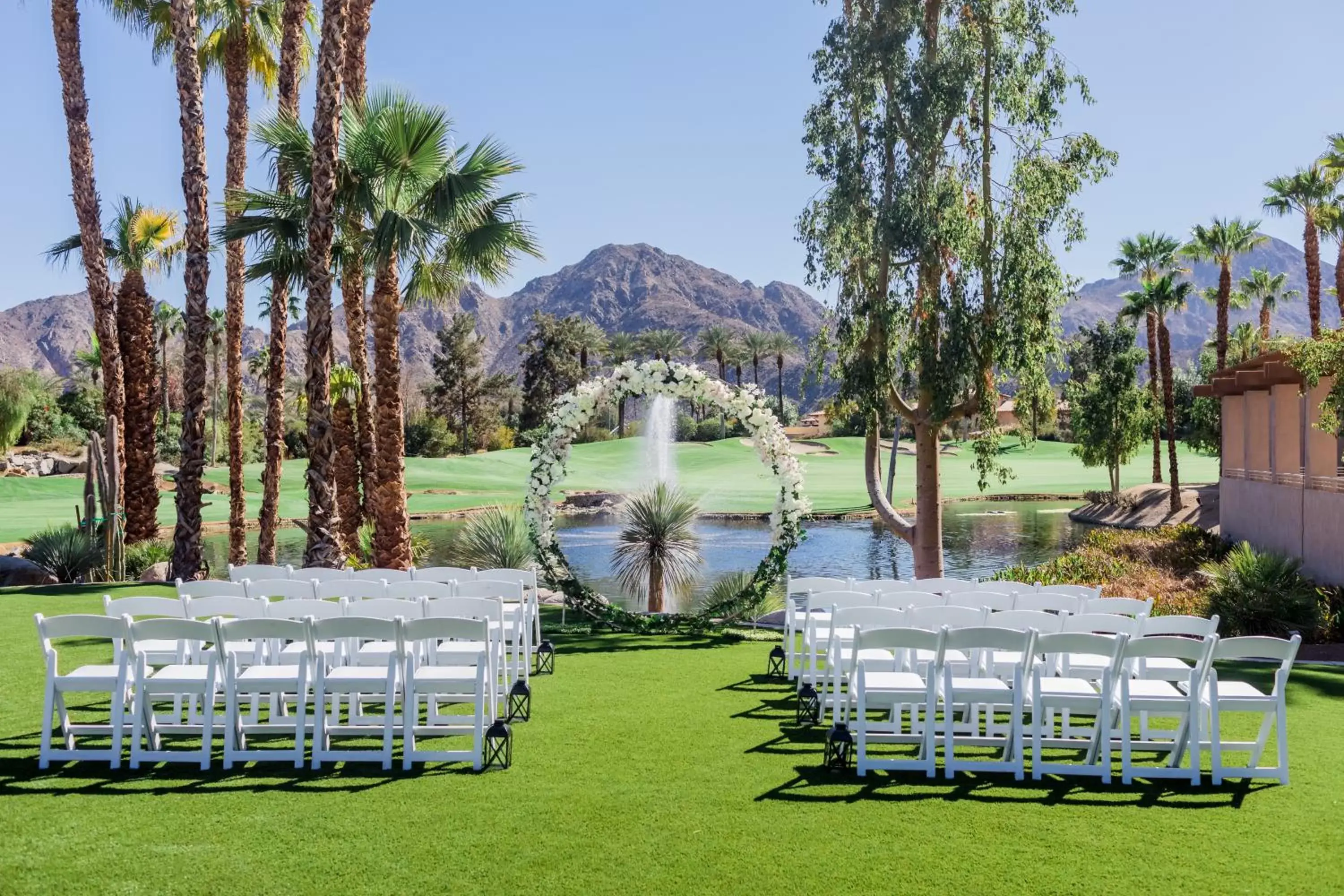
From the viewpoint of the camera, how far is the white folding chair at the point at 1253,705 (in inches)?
257

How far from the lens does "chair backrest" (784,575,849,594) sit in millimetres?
9836

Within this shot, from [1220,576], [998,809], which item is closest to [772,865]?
[998,809]

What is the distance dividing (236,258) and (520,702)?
15485 mm

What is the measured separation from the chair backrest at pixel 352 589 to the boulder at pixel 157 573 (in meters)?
9.42

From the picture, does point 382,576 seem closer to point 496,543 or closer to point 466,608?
point 466,608

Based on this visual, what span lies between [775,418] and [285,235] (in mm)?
8165

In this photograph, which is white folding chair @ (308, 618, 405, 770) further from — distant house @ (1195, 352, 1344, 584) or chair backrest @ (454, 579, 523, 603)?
distant house @ (1195, 352, 1344, 584)

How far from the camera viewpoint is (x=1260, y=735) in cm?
672

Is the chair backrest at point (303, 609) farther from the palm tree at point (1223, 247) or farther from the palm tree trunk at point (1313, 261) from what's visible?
the palm tree trunk at point (1313, 261)

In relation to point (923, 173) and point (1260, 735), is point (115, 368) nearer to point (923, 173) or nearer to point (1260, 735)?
point (923, 173)

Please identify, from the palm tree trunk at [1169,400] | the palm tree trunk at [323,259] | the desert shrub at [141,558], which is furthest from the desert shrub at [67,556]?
the palm tree trunk at [1169,400]

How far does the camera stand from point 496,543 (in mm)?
16875

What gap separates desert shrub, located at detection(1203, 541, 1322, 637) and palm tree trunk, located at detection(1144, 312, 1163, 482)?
2535 cm

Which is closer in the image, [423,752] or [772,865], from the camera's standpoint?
[772,865]
